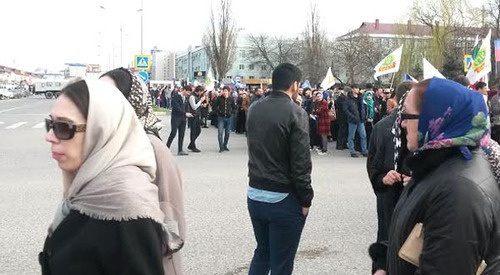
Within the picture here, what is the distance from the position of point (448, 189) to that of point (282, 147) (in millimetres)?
1848

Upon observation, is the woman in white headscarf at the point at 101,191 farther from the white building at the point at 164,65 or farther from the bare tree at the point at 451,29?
the white building at the point at 164,65

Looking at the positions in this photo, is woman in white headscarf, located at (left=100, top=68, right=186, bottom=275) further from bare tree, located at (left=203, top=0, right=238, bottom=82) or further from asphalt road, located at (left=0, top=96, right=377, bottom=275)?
bare tree, located at (left=203, top=0, right=238, bottom=82)

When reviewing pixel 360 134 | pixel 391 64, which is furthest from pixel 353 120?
pixel 391 64

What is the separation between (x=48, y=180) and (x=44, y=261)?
7867mm

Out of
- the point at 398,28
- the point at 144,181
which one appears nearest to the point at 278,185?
the point at 144,181

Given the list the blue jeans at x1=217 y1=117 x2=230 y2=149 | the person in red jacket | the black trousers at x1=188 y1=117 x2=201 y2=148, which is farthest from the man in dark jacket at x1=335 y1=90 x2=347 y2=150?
the black trousers at x1=188 y1=117 x2=201 y2=148

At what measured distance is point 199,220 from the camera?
6.39m

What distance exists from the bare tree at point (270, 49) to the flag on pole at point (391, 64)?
252 ft

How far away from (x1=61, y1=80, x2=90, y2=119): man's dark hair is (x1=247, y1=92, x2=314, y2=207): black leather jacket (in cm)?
180

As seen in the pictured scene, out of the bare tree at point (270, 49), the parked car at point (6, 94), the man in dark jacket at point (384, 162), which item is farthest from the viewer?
the bare tree at point (270, 49)

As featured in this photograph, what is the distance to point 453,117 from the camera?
73.7 inches

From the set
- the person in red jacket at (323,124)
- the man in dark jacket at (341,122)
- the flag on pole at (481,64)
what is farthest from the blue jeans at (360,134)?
the flag on pole at (481,64)

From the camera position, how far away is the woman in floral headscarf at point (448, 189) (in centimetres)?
172

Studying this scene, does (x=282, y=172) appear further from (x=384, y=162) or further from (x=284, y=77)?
(x=384, y=162)
